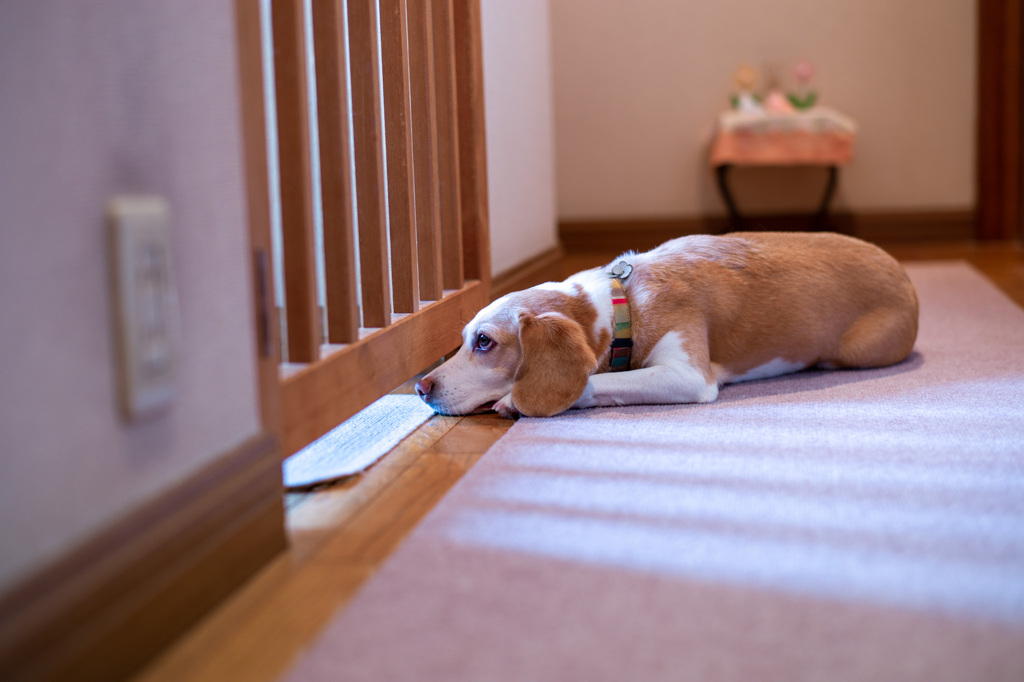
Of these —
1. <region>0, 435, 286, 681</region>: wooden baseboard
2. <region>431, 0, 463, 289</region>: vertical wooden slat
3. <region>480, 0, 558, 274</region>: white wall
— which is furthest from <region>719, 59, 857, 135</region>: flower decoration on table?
<region>0, 435, 286, 681</region>: wooden baseboard

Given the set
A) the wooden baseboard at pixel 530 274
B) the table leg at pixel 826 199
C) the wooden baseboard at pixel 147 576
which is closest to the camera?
the wooden baseboard at pixel 147 576

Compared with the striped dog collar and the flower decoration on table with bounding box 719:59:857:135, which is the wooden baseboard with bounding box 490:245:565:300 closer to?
the striped dog collar

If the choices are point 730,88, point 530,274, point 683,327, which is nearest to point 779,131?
point 730,88

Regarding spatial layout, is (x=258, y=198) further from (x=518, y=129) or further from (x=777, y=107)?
(x=777, y=107)

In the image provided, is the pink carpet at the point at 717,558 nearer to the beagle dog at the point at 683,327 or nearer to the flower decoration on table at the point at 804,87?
the beagle dog at the point at 683,327

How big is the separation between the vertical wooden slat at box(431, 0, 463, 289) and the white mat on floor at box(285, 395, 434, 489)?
355mm

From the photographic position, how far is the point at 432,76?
2055mm

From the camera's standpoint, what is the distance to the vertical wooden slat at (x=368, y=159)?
1.67 meters

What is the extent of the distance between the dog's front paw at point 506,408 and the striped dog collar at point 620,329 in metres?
0.25

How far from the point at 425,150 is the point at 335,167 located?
0.57m

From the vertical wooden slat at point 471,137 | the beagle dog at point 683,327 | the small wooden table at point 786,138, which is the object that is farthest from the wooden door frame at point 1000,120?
the vertical wooden slat at point 471,137

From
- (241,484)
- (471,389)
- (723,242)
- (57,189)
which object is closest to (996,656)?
(241,484)

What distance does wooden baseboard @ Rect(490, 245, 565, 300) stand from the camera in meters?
2.83

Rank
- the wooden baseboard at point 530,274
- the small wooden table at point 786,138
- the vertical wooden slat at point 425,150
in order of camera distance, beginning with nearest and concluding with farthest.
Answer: the vertical wooden slat at point 425,150 → the wooden baseboard at point 530,274 → the small wooden table at point 786,138
